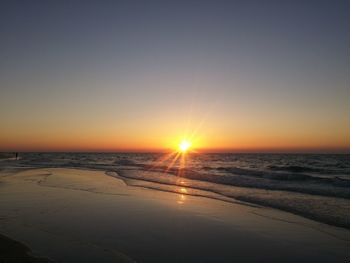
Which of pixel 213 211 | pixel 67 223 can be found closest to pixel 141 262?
pixel 67 223

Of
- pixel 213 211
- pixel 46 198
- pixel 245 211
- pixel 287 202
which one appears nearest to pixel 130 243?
pixel 213 211

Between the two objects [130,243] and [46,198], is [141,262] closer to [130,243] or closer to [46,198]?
[130,243]

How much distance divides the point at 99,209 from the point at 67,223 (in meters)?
2.37

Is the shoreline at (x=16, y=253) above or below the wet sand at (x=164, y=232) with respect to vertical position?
above

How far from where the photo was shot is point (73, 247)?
21.5 feet

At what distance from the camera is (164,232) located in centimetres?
827

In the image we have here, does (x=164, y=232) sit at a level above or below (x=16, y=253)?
below

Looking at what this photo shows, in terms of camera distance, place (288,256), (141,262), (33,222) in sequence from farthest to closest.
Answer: (33,222)
(288,256)
(141,262)

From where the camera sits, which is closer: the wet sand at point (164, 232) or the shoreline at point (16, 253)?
the shoreline at point (16, 253)

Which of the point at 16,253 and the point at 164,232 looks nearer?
the point at 16,253

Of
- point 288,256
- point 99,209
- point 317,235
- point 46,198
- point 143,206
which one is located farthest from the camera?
point 46,198

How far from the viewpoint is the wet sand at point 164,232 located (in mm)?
6420

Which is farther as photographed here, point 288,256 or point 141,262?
point 288,256

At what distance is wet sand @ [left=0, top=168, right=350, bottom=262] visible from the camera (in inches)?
253
